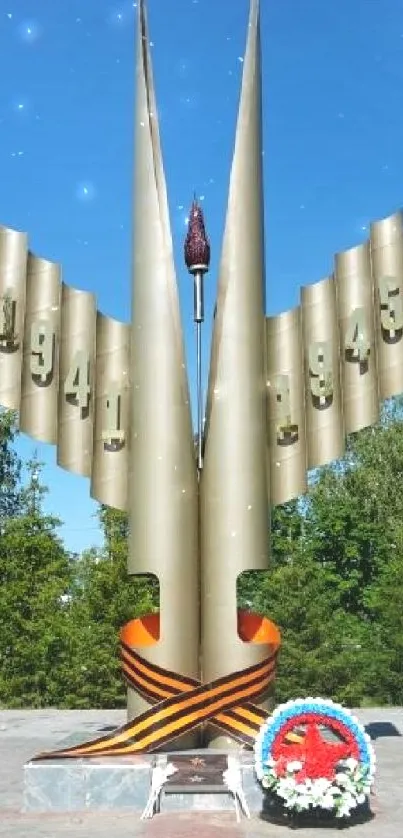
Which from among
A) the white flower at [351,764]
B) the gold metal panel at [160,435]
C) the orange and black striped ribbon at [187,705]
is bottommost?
the white flower at [351,764]

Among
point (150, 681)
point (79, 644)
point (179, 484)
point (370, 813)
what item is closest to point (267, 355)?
point (179, 484)

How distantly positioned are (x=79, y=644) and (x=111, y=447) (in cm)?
1597

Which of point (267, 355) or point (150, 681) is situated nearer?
point (150, 681)

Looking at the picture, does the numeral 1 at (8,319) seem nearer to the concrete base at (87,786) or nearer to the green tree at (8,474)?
the concrete base at (87,786)

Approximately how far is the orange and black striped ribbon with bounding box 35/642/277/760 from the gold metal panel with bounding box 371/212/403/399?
433cm

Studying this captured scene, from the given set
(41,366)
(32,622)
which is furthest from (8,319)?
(32,622)

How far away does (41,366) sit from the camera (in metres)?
12.7

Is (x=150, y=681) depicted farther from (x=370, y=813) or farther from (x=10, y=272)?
(x=10, y=272)

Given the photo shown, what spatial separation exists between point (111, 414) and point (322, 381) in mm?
2990

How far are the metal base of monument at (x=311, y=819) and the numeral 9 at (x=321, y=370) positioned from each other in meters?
5.38

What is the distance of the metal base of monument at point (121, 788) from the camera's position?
9.85 metres

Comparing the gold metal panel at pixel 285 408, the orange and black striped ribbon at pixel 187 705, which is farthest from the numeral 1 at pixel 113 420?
the orange and black striped ribbon at pixel 187 705

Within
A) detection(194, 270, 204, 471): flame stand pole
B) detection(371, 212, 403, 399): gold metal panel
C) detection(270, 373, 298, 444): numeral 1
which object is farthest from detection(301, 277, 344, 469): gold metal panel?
detection(194, 270, 204, 471): flame stand pole

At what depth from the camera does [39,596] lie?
2822 cm
